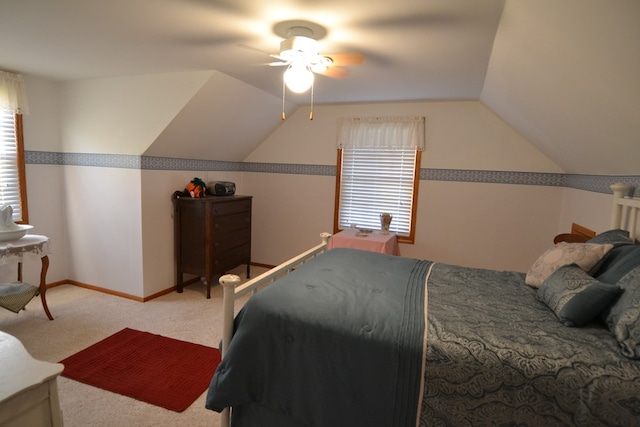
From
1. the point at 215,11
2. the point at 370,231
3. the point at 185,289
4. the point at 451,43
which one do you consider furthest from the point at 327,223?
the point at 215,11

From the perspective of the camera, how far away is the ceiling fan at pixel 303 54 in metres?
2.03

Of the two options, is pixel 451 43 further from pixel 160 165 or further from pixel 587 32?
pixel 160 165

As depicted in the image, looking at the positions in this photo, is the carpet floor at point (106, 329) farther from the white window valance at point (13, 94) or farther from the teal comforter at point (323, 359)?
the white window valance at point (13, 94)

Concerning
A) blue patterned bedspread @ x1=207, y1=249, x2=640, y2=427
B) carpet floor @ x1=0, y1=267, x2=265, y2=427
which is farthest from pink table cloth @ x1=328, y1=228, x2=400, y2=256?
blue patterned bedspread @ x1=207, y1=249, x2=640, y2=427

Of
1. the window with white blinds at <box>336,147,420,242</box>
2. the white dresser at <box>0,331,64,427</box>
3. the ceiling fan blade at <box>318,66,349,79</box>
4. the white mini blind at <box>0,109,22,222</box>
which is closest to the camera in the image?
the white dresser at <box>0,331,64,427</box>

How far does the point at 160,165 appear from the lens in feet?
12.0

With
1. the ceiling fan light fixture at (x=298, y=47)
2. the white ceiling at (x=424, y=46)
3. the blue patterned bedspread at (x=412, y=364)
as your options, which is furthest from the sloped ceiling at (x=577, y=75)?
the blue patterned bedspread at (x=412, y=364)

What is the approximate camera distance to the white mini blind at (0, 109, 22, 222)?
334cm

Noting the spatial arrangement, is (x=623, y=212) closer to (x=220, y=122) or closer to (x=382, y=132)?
(x=382, y=132)

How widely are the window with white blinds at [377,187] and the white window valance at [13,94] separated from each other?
3425 millimetres

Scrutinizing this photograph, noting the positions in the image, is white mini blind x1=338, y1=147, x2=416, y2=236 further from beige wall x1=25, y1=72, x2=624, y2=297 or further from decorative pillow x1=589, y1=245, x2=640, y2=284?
decorative pillow x1=589, y1=245, x2=640, y2=284

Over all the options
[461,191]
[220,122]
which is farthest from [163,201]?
[461,191]

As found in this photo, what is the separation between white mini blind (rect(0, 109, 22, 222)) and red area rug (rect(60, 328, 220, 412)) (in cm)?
188

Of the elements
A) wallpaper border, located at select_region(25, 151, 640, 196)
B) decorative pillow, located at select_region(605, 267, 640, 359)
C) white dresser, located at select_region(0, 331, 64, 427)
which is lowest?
white dresser, located at select_region(0, 331, 64, 427)
